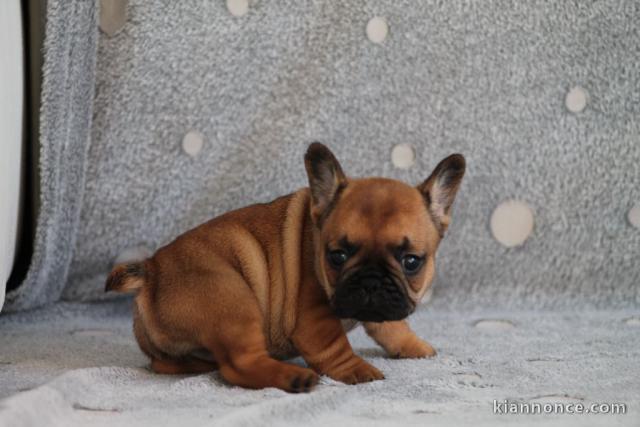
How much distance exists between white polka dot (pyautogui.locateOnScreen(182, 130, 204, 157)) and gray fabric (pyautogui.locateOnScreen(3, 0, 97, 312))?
220 mm

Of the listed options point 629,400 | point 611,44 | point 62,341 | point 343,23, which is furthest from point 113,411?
point 611,44

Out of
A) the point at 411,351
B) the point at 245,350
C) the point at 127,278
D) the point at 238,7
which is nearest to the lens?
the point at 245,350

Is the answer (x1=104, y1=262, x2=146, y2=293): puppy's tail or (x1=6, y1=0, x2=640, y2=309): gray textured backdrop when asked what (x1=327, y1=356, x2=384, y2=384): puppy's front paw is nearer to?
(x1=104, y1=262, x2=146, y2=293): puppy's tail

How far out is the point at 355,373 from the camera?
1.35 metres

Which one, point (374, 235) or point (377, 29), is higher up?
point (377, 29)

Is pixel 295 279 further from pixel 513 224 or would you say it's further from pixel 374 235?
pixel 513 224

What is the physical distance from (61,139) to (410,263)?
2.73 ft

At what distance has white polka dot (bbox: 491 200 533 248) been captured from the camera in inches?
79.8

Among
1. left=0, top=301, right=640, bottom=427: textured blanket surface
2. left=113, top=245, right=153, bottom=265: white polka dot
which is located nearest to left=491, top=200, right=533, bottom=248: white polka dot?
left=0, top=301, right=640, bottom=427: textured blanket surface

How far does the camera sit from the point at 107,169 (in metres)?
1.95

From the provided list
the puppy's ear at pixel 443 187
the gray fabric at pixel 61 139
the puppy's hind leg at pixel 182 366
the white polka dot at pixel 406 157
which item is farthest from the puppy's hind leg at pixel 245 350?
the white polka dot at pixel 406 157

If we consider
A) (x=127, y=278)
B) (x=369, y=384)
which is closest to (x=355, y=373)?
(x=369, y=384)

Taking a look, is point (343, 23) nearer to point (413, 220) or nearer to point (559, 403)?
point (413, 220)

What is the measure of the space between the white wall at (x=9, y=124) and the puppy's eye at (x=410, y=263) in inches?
29.2
